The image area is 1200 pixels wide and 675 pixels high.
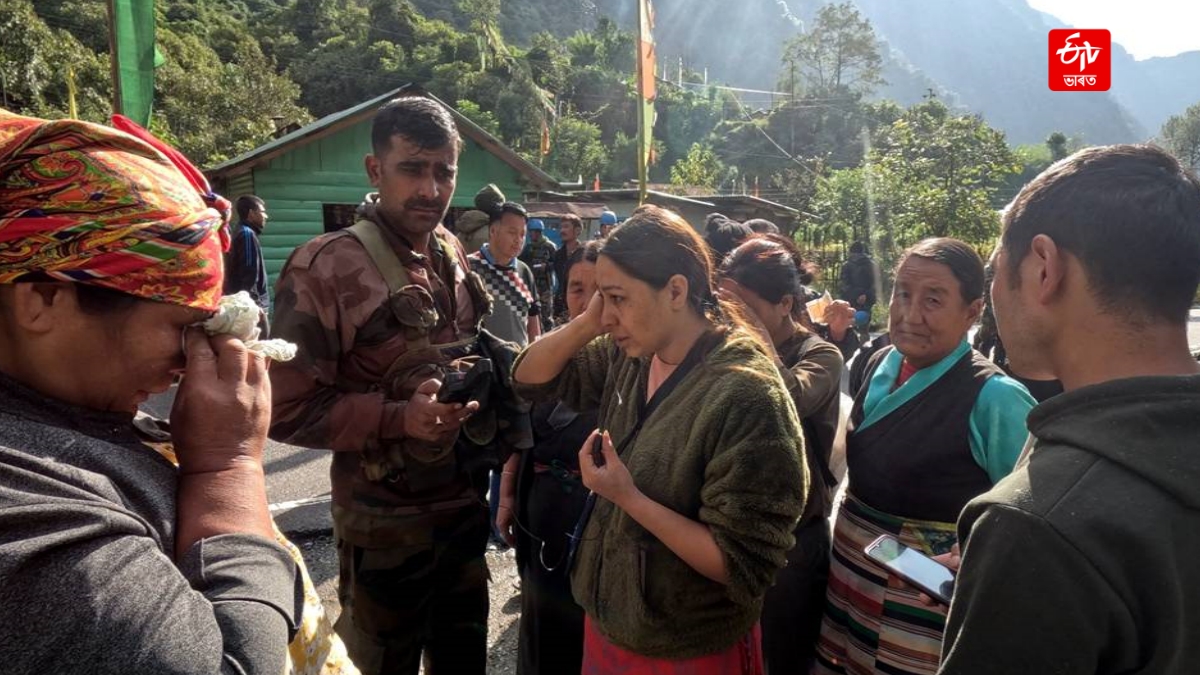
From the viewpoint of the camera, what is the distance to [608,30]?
7012 cm

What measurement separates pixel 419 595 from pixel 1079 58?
14.2m

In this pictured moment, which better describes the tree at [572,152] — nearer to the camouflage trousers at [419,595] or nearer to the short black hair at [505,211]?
the short black hair at [505,211]

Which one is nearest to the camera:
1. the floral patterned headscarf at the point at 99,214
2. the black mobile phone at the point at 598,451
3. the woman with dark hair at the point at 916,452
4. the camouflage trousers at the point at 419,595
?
the floral patterned headscarf at the point at 99,214

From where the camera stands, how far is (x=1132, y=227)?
1101mm

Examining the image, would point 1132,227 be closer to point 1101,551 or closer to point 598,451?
point 1101,551

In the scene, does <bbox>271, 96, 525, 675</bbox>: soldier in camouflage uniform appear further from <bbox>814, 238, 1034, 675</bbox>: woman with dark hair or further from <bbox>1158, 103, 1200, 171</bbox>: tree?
<bbox>1158, 103, 1200, 171</bbox>: tree

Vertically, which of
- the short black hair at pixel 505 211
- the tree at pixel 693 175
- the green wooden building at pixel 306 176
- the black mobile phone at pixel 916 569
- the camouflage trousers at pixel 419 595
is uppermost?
the tree at pixel 693 175

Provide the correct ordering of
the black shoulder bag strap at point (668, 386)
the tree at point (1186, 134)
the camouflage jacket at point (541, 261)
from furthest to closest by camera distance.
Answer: the tree at point (1186, 134) < the camouflage jacket at point (541, 261) < the black shoulder bag strap at point (668, 386)

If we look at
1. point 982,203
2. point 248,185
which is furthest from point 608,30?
point 248,185

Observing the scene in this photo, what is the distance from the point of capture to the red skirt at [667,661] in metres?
1.73

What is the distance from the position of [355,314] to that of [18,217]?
4.26 feet

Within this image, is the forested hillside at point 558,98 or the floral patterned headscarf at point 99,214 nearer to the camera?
the floral patterned headscarf at point 99,214

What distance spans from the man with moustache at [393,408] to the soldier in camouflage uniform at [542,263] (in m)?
4.71

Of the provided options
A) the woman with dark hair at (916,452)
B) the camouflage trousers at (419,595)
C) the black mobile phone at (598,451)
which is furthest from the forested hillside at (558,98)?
the woman with dark hair at (916,452)
